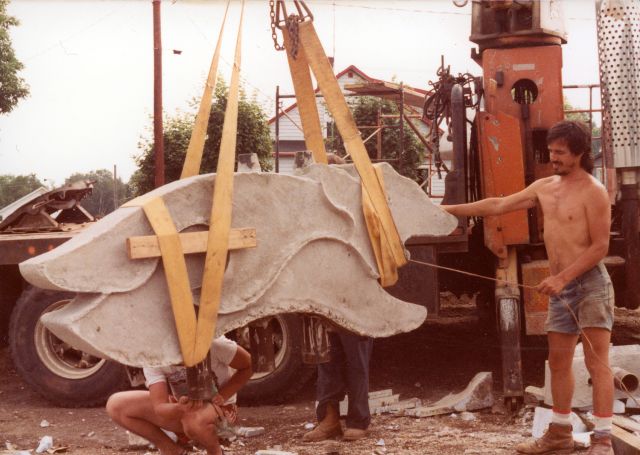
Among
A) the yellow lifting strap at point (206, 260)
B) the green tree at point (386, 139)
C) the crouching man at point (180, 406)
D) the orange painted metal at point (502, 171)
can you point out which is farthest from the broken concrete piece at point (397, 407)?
the green tree at point (386, 139)

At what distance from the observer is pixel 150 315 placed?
354cm

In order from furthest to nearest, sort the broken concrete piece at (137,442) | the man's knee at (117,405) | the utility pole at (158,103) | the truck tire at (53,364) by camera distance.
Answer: the utility pole at (158,103) < the truck tire at (53,364) < the broken concrete piece at (137,442) < the man's knee at (117,405)

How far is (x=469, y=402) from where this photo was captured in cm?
646

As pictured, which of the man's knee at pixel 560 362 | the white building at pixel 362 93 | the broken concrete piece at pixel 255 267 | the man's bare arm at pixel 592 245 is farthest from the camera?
the white building at pixel 362 93

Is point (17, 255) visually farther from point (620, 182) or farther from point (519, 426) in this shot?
point (620, 182)

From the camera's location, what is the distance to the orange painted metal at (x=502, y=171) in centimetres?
668

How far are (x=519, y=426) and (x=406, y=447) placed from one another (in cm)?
92

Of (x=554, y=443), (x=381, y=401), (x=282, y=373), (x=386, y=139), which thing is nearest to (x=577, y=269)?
(x=554, y=443)

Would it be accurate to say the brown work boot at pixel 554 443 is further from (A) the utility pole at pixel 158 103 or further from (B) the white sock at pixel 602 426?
(A) the utility pole at pixel 158 103

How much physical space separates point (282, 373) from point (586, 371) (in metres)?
2.24

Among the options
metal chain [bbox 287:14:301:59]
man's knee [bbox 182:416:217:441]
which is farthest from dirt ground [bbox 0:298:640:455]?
metal chain [bbox 287:14:301:59]

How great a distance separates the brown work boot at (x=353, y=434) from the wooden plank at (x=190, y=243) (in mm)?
2383

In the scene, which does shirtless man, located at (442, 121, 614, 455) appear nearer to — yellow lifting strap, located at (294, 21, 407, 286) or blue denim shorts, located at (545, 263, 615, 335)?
blue denim shorts, located at (545, 263, 615, 335)

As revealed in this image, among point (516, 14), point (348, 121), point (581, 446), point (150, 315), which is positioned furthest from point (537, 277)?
point (150, 315)
